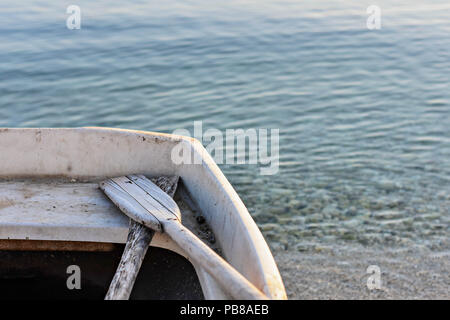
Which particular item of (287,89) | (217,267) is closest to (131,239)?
(217,267)

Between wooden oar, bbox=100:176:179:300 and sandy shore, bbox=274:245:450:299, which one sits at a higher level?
wooden oar, bbox=100:176:179:300

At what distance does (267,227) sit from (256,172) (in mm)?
1070

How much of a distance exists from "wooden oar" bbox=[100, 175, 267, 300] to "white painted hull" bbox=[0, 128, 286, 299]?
10cm

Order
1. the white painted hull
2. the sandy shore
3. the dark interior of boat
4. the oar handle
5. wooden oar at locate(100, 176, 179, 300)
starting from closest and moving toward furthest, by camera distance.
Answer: the oar handle → wooden oar at locate(100, 176, 179, 300) → the white painted hull → the dark interior of boat → the sandy shore

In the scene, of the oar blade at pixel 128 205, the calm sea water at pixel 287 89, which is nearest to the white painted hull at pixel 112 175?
the oar blade at pixel 128 205

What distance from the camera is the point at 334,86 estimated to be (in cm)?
821

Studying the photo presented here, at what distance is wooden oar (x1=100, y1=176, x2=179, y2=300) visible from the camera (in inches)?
104

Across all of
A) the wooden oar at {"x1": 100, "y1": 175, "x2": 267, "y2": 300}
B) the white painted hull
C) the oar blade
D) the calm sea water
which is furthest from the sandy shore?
the oar blade

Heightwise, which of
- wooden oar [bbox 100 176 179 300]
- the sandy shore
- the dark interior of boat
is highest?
wooden oar [bbox 100 176 179 300]

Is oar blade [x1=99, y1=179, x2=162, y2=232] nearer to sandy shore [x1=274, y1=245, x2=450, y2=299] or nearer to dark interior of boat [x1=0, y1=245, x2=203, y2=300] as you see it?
dark interior of boat [x1=0, y1=245, x2=203, y2=300]

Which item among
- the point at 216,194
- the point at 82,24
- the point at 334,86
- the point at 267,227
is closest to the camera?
the point at 216,194

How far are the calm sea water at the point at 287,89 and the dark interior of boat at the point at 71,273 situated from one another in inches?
67.2

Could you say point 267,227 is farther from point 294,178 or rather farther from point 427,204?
A: point 427,204
